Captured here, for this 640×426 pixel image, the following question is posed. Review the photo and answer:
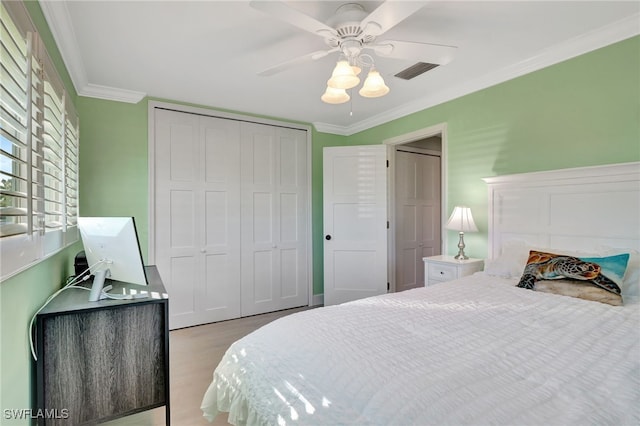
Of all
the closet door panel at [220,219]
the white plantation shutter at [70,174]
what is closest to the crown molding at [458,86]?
the white plantation shutter at [70,174]

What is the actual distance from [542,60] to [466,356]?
98.0 inches

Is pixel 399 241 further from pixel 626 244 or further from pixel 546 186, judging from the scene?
pixel 626 244

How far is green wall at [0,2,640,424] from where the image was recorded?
4.18 ft

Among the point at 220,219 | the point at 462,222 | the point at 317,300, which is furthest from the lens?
the point at 317,300

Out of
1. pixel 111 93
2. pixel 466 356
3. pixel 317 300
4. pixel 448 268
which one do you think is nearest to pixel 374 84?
Result: pixel 466 356

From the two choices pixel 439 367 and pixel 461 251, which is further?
pixel 461 251

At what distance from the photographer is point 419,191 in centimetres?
465

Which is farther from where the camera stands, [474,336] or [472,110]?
[472,110]

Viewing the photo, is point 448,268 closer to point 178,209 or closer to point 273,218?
point 273,218

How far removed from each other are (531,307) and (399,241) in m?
2.71

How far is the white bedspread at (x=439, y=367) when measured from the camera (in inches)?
33.4

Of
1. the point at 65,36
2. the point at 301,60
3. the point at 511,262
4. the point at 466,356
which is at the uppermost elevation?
the point at 65,36

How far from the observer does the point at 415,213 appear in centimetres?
459

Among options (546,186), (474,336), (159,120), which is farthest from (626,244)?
(159,120)
